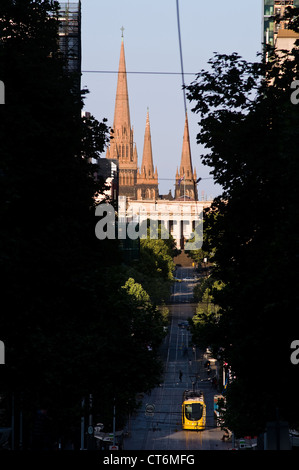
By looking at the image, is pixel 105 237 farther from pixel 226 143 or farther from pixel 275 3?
pixel 275 3

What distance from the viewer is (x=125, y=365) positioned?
123ft

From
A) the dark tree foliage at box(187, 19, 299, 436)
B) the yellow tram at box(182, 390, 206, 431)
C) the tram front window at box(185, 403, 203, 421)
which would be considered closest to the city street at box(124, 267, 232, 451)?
the yellow tram at box(182, 390, 206, 431)

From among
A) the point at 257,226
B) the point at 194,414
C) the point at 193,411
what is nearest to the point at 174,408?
the point at 193,411

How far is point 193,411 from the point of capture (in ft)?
268

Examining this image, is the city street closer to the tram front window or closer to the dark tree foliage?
the tram front window

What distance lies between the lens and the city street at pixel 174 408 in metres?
72.9

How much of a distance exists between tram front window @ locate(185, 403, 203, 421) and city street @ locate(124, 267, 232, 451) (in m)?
1.22

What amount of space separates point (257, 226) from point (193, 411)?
5152 centimetres

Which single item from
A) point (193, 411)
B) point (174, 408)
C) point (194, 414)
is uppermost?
point (174, 408)

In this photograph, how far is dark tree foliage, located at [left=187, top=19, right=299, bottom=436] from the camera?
25984mm

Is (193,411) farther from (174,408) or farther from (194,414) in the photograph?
Result: (174,408)

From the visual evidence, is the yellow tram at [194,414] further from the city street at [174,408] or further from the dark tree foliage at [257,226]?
the dark tree foliage at [257,226]

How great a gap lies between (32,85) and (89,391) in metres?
9.71

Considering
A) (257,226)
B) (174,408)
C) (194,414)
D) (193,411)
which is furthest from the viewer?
(174,408)
